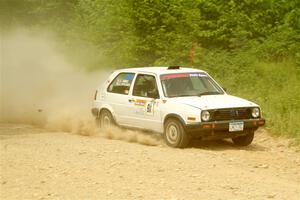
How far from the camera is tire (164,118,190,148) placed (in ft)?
40.0

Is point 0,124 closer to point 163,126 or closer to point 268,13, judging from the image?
point 163,126

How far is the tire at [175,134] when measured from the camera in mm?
12204

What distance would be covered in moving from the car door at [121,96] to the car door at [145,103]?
0.59 feet

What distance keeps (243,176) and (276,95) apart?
728cm

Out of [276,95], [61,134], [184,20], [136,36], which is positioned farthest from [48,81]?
[276,95]

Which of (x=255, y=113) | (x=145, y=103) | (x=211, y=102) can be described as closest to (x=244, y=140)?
(x=255, y=113)

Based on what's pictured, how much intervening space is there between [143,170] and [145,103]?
3.96m

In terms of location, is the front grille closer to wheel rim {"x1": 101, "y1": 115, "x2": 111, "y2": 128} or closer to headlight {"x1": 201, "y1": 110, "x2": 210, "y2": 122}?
headlight {"x1": 201, "y1": 110, "x2": 210, "y2": 122}

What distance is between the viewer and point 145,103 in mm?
13320

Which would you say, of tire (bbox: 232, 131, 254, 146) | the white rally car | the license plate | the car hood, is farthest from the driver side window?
tire (bbox: 232, 131, 254, 146)

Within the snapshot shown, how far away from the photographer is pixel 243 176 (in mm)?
9227

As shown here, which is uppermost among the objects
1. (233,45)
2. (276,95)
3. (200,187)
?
(233,45)

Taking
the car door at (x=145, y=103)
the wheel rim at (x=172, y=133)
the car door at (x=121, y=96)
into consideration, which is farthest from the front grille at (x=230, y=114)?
the car door at (x=121, y=96)

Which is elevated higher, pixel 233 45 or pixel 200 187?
pixel 233 45
